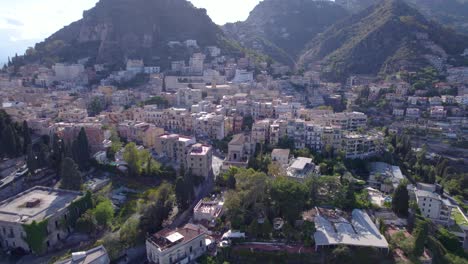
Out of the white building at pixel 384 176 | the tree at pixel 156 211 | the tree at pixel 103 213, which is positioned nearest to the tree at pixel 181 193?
the tree at pixel 156 211

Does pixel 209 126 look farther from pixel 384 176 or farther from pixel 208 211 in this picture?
pixel 384 176

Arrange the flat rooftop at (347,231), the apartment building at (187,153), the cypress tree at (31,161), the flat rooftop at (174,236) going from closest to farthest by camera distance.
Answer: the flat rooftop at (174,236), the flat rooftop at (347,231), the cypress tree at (31,161), the apartment building at (187,153)

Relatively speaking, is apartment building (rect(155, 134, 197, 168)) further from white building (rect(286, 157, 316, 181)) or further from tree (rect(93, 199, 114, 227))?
white building (rect(286, 157, 316, 181))

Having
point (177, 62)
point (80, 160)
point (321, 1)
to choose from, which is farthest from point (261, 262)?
point (321, 1)

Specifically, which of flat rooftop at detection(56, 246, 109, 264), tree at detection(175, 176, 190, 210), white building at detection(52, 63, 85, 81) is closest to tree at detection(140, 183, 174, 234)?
tree at detection(175, 176, 190, 210)

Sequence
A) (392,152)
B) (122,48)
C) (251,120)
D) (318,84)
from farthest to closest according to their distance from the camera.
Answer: (122,48), (318,84), (251,120), (392,152)

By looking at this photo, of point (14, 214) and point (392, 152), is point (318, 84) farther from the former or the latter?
point (14, 214)

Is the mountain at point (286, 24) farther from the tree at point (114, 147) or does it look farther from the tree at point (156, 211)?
the tree at point (156, 211)

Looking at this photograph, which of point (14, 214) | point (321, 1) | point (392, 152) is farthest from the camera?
point (321, 1)
